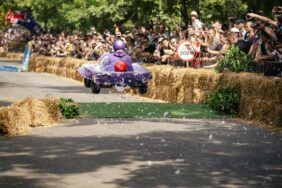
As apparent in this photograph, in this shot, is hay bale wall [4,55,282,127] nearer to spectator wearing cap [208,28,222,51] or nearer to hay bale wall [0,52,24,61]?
spectator wearing cap [208,28,222,51]

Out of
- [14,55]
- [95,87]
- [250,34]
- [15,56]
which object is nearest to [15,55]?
[15,56]

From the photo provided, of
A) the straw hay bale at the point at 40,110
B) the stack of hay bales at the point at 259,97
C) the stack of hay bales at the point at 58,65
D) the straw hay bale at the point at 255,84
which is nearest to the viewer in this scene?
the straw hay bale at the point at 40,110

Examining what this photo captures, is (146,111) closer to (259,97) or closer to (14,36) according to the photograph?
(259,97)

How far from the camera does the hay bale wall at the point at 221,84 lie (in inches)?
637

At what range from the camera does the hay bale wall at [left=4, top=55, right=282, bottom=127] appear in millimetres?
16172

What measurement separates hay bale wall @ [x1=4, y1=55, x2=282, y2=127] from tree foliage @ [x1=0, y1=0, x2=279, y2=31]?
11.8 metres

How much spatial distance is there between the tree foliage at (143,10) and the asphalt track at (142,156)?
22190 mm

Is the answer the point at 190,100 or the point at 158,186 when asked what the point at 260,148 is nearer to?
the point at 158,186

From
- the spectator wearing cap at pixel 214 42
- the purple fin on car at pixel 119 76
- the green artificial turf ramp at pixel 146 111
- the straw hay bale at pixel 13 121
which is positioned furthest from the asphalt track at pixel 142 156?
the spectator wearing cap at pixel 214 42

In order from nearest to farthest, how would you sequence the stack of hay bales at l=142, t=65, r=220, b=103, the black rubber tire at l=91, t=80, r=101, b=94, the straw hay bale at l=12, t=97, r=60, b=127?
1. the straw hay bale at l=12, t=97, r=60, b=127
2. the stack of hay bales at l=142, t=65, r=220, b=103
3. the black rubber tire at l=91, t=80, r=101, b=94

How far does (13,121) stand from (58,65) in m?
32.4

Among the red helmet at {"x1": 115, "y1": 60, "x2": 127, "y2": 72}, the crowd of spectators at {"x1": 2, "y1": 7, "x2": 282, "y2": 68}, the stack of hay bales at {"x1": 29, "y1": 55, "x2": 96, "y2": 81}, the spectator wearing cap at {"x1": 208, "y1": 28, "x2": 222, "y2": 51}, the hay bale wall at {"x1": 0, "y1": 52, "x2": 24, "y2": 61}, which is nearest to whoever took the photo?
the crowd of spectators at {"x1": 2, "y1": 7, "x2": 282, "y2": 68}

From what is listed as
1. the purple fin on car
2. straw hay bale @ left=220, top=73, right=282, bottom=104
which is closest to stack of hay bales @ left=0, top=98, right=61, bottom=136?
straw hay bale @ left=220, top=73, right=282, bottom=104

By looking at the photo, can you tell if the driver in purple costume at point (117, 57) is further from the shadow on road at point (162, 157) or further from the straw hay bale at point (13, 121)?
the shadow on road at point (162, 157)
